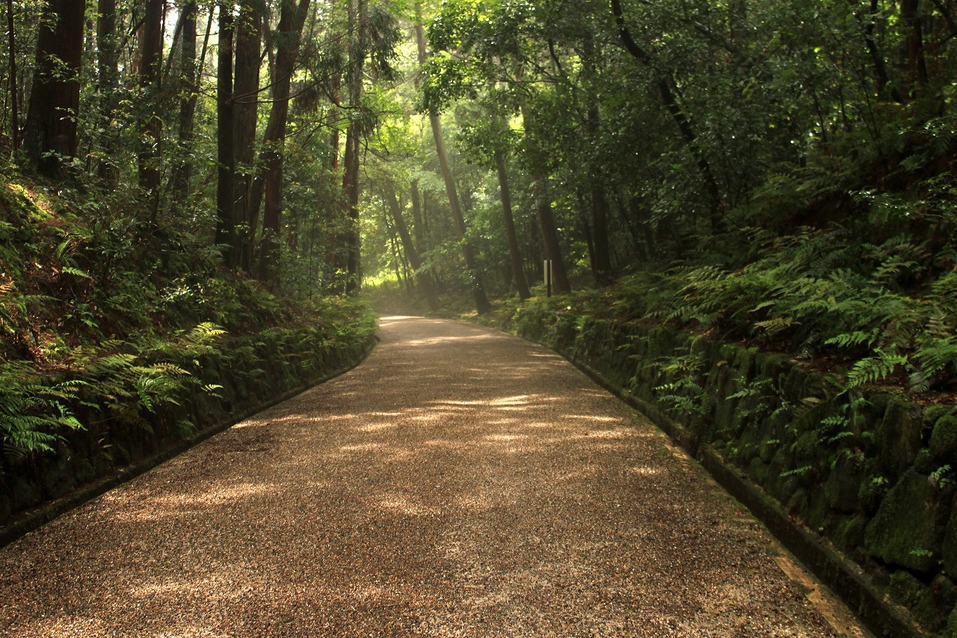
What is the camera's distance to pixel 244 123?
12188 mm

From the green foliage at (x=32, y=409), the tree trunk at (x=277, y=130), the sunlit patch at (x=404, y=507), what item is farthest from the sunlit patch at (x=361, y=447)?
the tree trunk at (x=277, y=130)

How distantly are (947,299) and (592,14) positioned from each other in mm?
10840

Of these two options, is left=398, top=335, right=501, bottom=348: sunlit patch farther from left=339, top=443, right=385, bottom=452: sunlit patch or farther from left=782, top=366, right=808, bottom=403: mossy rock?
left=782, top=366, right=808, bottom=403: mossy rock

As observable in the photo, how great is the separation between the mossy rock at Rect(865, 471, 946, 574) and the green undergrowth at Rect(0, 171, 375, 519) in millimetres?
4628

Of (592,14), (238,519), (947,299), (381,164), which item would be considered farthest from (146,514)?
(381,164)

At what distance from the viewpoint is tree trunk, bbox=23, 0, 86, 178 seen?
8.30 metres

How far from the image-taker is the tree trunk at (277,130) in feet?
41.0

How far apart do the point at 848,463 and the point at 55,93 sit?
9723mm

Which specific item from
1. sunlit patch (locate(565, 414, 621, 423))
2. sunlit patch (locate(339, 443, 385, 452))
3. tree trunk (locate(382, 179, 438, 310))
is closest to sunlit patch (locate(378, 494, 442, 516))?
sunlit patch (locate(339, 443, 385, 452))

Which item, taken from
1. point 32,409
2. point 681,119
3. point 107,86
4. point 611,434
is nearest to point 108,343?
point 32,409

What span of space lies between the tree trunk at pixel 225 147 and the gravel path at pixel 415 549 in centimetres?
559

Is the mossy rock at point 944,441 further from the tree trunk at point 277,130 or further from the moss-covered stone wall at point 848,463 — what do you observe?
the tree trunk at point 277,130

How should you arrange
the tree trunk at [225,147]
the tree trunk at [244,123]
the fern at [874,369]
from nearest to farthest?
the fern at [874,369] < the tree trunk at [225,147] < the tree trunk at [244,123]

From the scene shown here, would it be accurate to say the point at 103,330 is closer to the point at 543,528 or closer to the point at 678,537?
the point at 543,528
